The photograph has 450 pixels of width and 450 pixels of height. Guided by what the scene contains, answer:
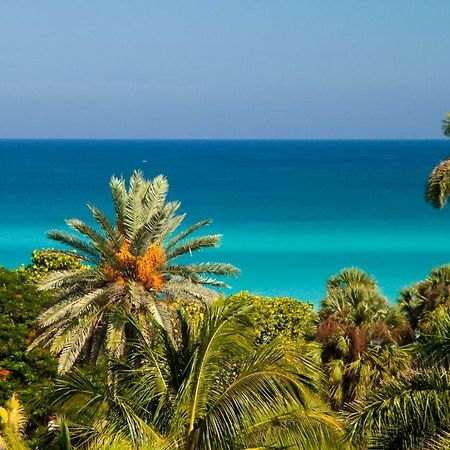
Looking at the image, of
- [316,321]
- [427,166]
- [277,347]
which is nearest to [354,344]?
[316,321]

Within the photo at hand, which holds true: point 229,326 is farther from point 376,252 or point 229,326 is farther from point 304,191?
point 304,191

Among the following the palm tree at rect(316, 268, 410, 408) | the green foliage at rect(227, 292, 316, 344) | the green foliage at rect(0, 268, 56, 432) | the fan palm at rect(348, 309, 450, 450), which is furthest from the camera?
the green foliage at rect(227, 292, 316, 344)

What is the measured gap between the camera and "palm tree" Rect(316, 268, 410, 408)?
20.8 metres

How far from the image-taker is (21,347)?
1912 cm

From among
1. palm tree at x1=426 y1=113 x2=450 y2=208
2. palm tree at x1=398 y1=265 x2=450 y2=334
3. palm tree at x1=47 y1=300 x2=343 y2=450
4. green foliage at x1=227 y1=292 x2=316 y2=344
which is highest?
palm tree at x1=426 y1=113 x2=450 y2=208

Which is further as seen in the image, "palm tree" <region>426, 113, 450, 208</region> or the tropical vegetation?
"palm tree" <region>426, 113, 450, 208</region>

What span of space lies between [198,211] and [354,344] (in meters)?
71.4

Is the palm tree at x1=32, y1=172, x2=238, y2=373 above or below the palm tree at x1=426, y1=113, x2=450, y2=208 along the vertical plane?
below

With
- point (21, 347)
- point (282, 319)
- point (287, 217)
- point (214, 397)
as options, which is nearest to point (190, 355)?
point (214, 397)

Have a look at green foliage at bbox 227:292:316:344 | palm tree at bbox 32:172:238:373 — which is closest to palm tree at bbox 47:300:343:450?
palm tree at bbox 32:172:238:373

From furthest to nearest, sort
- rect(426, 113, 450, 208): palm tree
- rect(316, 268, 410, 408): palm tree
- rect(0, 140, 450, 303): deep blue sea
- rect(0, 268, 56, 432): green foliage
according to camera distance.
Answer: rect(0, 140, 450, 303): deep blue sea < rect(426, 113, 450, 208): palm tree < rect(316, 268, 410, 408): palm tree < rect(0, 268, 56, 432): green foliage

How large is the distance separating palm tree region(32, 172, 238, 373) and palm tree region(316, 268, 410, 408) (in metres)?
3.14

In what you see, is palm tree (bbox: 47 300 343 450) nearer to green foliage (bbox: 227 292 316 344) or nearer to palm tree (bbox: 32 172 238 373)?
palm tree (bbox: 32 172 238 373)

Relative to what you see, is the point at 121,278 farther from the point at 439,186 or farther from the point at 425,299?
the point at 439,186
